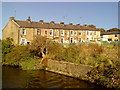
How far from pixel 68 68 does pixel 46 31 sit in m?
21.8

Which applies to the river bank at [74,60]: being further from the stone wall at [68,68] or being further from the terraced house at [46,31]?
the terraced house at [46,31]

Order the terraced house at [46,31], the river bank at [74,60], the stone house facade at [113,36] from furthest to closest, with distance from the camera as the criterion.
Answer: the stone house facade at [113,36] → the terraced house at [46,31] → the river bank at [74,60]

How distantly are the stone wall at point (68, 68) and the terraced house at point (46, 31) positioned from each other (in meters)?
16.0

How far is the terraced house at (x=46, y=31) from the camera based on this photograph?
117 feet

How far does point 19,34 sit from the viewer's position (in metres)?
35.2

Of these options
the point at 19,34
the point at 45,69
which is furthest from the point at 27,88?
the point at 19,34

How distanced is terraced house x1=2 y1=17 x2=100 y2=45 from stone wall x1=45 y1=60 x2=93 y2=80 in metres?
16.0

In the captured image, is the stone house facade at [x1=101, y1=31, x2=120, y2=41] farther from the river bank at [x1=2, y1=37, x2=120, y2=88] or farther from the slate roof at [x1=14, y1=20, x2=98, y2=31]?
the river bank at [x1=2, y1=37, x2=120, y2=88]

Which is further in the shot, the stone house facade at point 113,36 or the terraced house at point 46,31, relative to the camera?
the stone house facade at point 113,36

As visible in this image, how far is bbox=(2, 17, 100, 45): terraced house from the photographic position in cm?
3572

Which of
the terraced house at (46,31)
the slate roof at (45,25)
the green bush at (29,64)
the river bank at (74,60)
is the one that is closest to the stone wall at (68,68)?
the river bank at (74,60)

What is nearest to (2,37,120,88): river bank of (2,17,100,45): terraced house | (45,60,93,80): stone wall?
(45,60,93,80): stone wall

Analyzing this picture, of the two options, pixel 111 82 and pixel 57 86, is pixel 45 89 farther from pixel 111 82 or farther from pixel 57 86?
pixel 111 82

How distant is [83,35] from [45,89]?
107 ft
